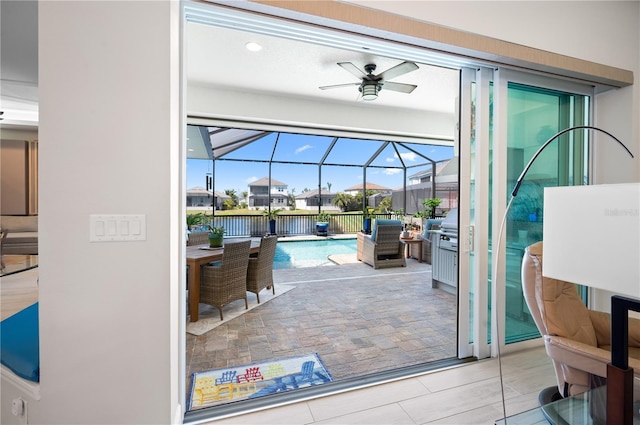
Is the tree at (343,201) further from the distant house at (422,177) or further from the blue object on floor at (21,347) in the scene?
the blue object on floor at (21,347)

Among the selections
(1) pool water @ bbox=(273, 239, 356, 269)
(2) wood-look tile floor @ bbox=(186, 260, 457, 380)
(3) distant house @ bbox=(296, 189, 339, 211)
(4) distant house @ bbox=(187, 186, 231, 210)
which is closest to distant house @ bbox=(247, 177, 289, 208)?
(3) distant house @ bbox=(296, 189, 339, 211)

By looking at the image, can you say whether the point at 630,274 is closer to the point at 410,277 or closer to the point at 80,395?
the point at 80,395

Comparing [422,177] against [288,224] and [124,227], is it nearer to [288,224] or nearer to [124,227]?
[288,224]

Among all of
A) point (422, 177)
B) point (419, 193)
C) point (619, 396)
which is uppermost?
point (422, 177)

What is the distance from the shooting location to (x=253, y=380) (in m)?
2.19

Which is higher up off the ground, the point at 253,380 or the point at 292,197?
the point at 292,197

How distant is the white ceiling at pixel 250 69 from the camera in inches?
67.0

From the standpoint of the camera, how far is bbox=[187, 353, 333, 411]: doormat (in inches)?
77.9

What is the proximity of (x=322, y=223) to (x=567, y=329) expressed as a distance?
9.30 meters

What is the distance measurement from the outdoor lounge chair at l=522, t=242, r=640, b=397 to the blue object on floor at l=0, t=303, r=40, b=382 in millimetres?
2480

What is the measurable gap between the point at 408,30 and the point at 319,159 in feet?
27.3

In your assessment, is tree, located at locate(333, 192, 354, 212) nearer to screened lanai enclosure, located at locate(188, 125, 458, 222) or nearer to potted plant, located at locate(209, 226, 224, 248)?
screened lanai enclosure, located at locate(188, 125, 458, 222)

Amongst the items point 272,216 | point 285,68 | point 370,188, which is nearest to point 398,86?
point 285,68

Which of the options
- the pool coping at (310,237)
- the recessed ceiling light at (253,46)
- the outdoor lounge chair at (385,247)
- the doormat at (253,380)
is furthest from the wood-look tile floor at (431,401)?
the pool coping at (310,237)
